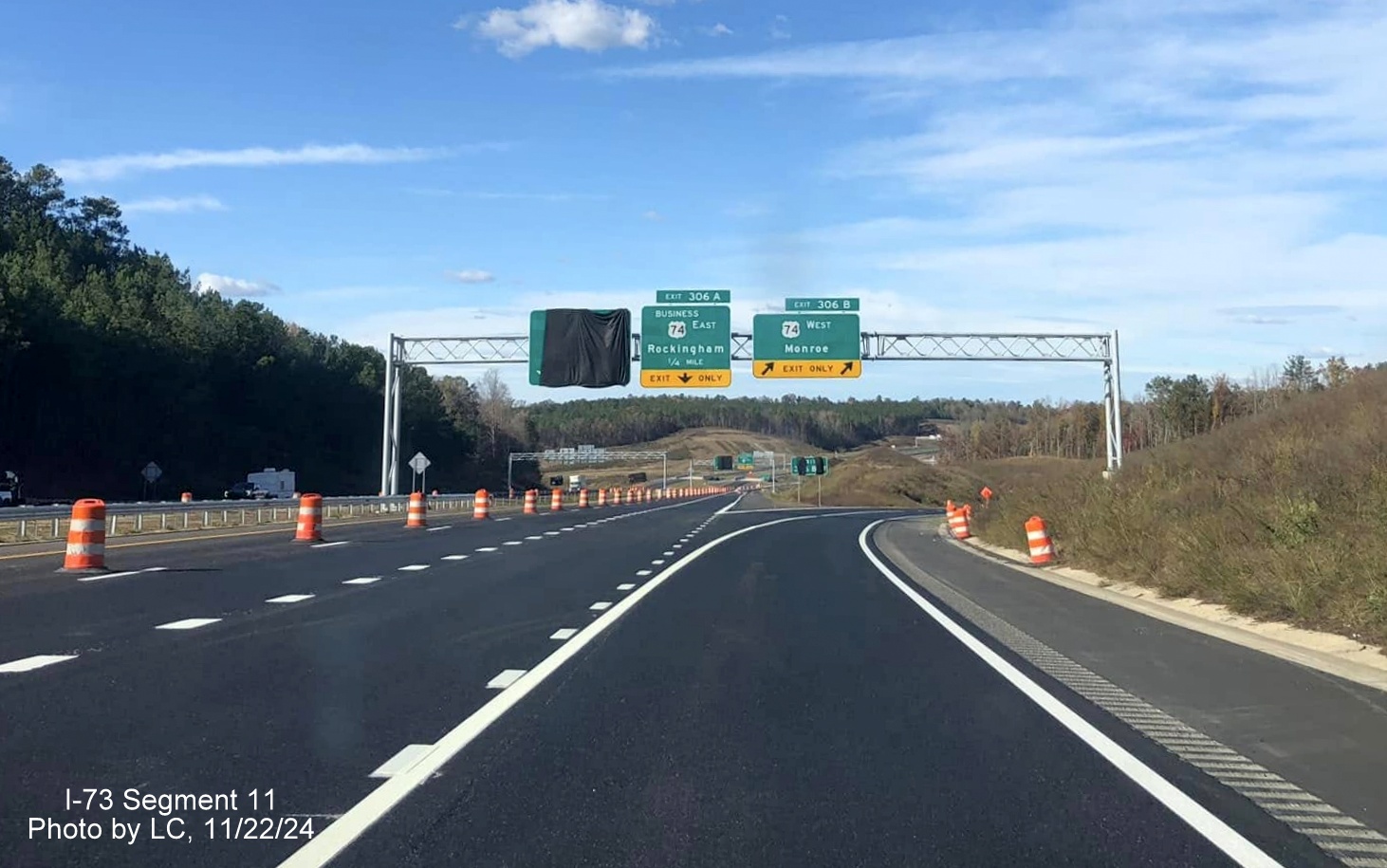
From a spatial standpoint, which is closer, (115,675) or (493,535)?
(115,675)

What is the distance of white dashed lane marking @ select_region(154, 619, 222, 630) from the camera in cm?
1245

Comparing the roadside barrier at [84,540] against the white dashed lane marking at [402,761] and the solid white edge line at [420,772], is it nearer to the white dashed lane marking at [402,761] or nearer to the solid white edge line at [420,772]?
the solid white edge line at [420,772]

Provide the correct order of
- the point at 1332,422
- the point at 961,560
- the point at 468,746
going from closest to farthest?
the point at 468,746
the point at 1332,422
the point at 961,560

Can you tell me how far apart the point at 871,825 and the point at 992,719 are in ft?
9.68

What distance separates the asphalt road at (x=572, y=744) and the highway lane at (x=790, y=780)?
0.08 ft

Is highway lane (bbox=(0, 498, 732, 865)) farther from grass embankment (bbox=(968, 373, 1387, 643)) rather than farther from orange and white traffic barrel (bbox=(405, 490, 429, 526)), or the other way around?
orange and white traffic barrel (bbox=(405, 490, 429, 526))

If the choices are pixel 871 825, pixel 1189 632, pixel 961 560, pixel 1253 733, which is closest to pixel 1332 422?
pixel 961 560

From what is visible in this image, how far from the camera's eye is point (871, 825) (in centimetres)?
612

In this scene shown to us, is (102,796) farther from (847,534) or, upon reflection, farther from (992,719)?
(847,534)

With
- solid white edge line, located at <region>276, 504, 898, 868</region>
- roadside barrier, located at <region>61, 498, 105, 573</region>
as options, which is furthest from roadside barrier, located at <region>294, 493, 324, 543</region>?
solid white edge line, located at <region>276, 504, 898, 868</region>

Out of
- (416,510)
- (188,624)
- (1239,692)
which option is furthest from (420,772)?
(416,510)

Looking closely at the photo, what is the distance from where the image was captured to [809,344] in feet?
151

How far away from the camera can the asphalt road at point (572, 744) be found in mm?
5816

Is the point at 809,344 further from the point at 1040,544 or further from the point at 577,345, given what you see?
the point at 1040,544
